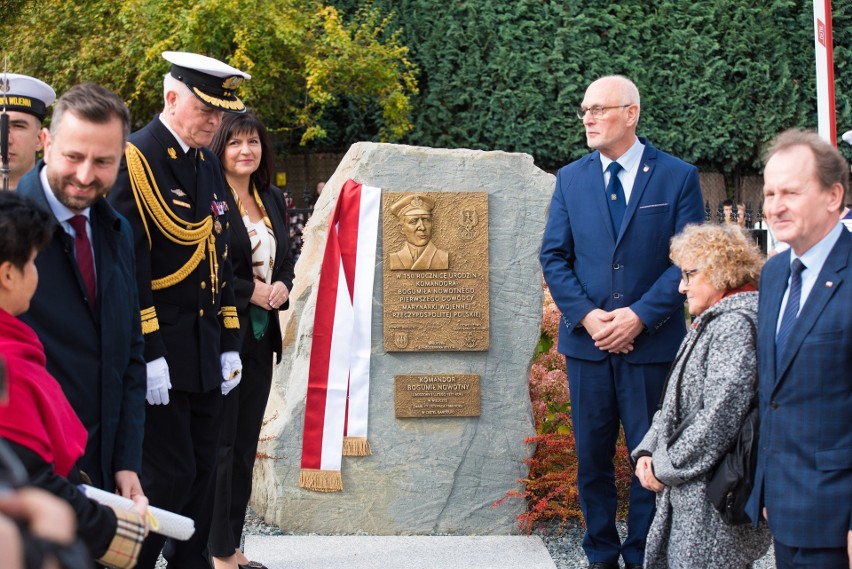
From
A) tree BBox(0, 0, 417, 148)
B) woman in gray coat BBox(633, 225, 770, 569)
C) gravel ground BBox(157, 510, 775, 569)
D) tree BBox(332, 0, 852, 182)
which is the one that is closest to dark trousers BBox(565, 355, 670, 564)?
gravel ground BBox(157, 510, 775, 569)

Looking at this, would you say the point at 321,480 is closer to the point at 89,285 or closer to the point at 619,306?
the point at 619,306

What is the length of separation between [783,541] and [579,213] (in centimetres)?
189

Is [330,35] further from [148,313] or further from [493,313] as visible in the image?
[148,313]

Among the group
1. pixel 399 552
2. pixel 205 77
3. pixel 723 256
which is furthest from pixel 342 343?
pixel 723 256

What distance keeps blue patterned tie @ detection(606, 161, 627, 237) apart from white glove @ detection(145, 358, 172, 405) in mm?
1944

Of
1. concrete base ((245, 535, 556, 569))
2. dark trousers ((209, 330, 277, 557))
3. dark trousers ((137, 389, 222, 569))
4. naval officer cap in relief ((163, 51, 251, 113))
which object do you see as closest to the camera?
dark trousers ((137, 389, 222, 569))

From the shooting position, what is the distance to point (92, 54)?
15.3m

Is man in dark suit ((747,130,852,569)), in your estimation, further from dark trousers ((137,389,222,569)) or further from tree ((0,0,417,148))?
tree ((0,0,417,148))

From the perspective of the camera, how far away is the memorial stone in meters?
4.91

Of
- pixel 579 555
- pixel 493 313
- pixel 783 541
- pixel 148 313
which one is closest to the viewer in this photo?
pixel 783 541

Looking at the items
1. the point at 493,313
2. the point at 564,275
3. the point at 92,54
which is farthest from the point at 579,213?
the point at 92,54

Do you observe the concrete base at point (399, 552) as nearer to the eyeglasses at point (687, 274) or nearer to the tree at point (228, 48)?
the eyeglasses at point (687, 274)

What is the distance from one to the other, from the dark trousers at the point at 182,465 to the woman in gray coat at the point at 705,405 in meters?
1.50

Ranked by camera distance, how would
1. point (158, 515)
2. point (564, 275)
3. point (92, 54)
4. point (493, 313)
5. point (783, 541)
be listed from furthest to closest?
point (92, 54), point (493, 313), point (564, 275), point (783, 541), point (158, 515)
